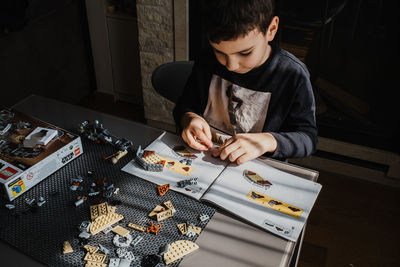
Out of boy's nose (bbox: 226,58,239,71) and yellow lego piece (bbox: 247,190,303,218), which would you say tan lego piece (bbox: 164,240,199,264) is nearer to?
yellow lego piece (bbox: 247,190,303,218)

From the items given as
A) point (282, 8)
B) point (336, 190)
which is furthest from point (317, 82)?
point (336, 190)

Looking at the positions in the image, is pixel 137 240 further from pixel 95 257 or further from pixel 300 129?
pixel 300 129

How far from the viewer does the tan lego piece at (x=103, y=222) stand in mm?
992

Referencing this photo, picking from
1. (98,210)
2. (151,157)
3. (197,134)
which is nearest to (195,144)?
(197,134)

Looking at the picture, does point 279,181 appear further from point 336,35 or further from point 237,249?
point 336,35

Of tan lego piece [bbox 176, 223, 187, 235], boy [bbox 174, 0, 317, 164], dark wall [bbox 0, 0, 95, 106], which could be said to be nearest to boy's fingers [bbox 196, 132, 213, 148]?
boy [bbox 174, 0, 317, 164]

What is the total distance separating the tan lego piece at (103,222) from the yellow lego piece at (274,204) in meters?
0.36

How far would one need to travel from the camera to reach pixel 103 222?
1.01m

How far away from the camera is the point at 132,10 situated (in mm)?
2658

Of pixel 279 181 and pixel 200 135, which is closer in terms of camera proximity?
pixel 279 181

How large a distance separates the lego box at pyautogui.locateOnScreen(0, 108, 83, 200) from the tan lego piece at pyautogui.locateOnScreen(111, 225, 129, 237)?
12.1 inches

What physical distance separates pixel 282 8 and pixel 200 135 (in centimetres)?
125

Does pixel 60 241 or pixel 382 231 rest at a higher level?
pixel 60 241

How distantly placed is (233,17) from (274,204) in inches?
20.4
